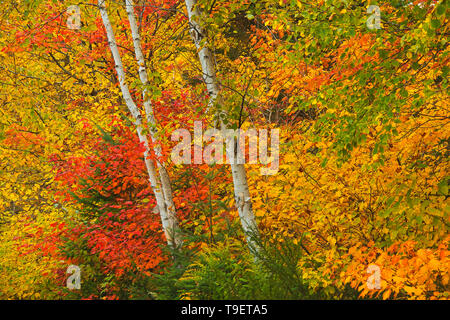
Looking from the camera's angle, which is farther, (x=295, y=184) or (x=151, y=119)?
(x=151, y=119)

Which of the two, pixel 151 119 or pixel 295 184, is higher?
pixel 151 119

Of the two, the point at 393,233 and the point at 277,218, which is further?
the point at 277,218

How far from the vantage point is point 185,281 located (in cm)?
490

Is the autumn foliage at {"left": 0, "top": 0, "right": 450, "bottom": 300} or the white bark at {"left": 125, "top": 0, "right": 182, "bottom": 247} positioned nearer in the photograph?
the autumn foliage at {"left": 0, "top": 0, "right": 450, "bottom": 300}

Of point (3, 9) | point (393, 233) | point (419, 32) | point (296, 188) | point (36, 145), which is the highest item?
point (3, 9)

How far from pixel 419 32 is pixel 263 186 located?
3.30m

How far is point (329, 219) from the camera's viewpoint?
513cm

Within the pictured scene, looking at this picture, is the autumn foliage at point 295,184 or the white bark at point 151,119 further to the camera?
the white bark at point 151,119

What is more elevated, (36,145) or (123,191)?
(36,145)

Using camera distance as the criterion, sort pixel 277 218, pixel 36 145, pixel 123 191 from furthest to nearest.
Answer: pixel 36 145
pixel 123 191
pixel 277 218

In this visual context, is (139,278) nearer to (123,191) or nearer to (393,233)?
(123,191)
